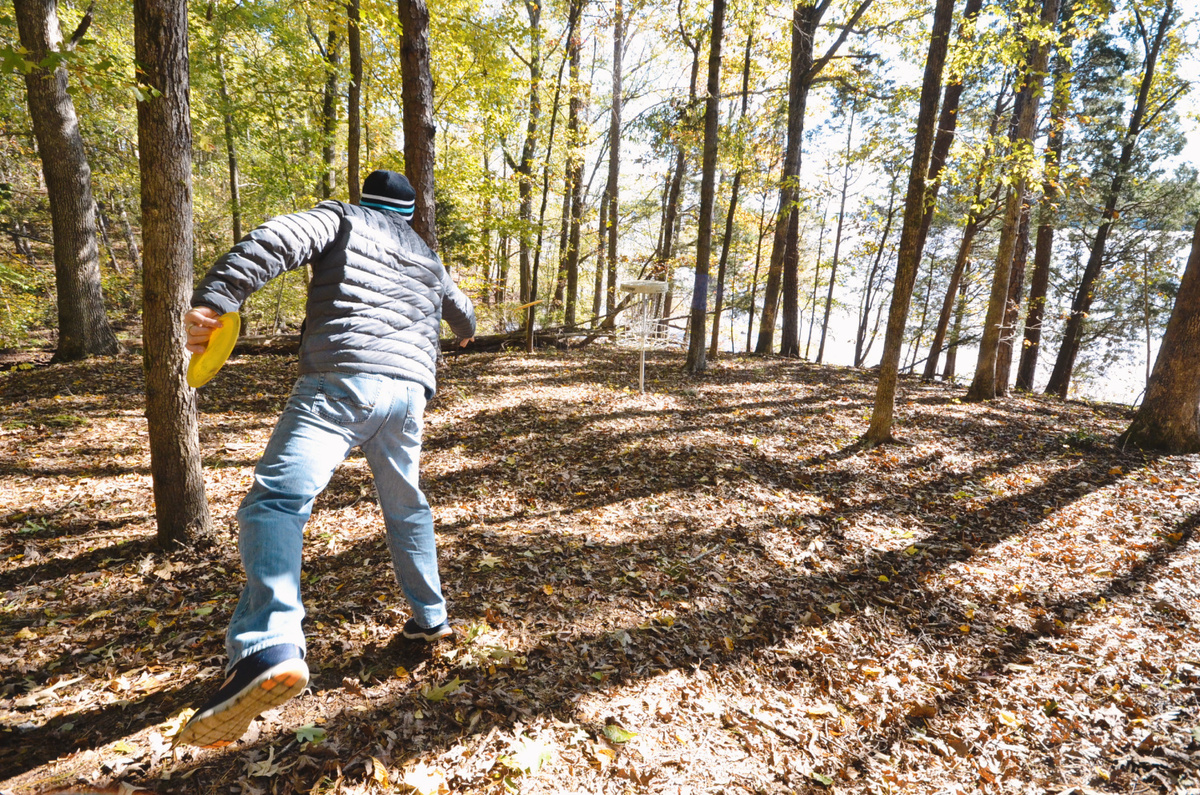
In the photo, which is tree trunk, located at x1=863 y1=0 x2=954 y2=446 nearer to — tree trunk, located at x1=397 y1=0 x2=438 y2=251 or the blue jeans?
the blue jeans

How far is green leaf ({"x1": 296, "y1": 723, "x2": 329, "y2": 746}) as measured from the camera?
6.86ft

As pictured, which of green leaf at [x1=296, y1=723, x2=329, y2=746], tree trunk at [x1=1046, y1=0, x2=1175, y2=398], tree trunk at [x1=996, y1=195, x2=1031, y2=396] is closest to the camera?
green leaf at [x1=296, y1=723, x2=329, y2=746]

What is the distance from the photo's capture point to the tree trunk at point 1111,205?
42.3 ft

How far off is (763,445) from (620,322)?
11258mm

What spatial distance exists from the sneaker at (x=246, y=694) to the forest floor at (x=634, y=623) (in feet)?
1.82

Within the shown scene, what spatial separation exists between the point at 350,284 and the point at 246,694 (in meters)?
1.42

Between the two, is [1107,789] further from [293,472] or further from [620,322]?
[620,322]

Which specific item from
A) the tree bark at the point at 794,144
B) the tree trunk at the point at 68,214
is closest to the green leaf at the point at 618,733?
the tree trunk at the point at 68,214

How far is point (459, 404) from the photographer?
7469 millimetres

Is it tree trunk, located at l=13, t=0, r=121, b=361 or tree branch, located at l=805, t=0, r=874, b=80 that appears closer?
tree trunk, located at l=13, t=0, r=121, b=361

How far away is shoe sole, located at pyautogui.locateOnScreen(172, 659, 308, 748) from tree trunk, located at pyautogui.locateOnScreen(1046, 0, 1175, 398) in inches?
659

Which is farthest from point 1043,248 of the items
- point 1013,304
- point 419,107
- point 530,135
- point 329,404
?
point 329,404

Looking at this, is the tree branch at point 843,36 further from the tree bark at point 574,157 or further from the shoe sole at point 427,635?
the shoe sole at point 427,635

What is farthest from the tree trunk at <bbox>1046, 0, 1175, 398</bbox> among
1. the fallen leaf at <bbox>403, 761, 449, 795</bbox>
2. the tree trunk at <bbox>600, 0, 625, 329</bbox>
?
the fallen leaf at <bbox>403, 761, 449, 795</bbox>
